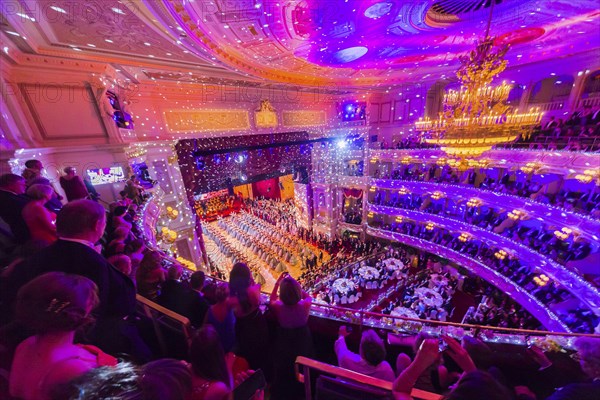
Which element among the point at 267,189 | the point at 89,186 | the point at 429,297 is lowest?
the point at 429,297

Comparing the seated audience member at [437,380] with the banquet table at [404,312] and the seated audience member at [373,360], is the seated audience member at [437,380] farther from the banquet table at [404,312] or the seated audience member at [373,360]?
the banquet table at [404,312]

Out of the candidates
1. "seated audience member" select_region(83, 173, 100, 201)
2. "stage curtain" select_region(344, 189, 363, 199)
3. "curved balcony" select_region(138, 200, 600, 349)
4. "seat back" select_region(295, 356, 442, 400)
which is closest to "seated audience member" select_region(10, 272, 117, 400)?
"seat back" select_region(295, 356, 442, 400)

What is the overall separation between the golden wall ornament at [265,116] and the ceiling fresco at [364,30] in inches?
112

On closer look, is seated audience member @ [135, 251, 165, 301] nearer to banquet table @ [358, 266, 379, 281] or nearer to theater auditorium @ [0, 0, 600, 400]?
theater auditorium @ [0, 0, 600, 400]

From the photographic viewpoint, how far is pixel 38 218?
2447 millimetres

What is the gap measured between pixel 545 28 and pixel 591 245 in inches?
324

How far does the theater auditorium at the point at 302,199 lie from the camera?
161cm

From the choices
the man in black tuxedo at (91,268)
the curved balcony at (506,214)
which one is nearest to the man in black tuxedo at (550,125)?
the curved balcony at (506,214)

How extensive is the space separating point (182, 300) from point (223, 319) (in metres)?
0.62

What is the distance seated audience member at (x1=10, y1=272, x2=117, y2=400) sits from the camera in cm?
104

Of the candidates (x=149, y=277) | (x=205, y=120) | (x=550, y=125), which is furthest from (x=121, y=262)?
(x=550, y=125)

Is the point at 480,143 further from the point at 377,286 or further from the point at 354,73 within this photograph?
the point at 377,286

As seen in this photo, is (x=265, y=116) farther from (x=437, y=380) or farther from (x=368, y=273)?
(x=437, y=380)

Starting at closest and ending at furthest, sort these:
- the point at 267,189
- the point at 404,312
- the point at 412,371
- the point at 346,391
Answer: the point at 412,371 < the point at 346,391 < the point at 404,312 < the point at 267,189
